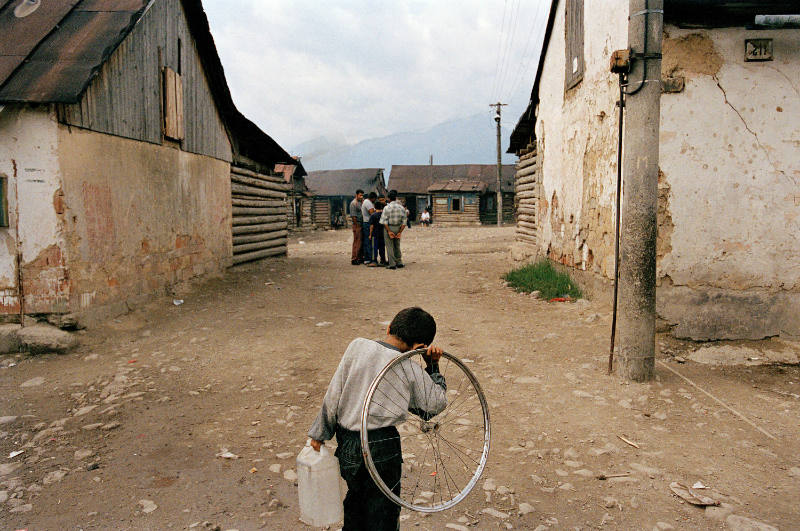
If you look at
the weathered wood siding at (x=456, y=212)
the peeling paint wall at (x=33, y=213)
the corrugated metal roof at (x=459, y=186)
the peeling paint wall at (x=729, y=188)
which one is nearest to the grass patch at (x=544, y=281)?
the peeling paint wall at (x=729, y=188)

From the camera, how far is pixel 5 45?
6922 millimetres

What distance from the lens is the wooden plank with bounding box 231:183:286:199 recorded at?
41.4ft

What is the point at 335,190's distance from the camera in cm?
4209

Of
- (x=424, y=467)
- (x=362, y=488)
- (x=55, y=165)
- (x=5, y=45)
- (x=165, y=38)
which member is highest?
(x=165, y=38)

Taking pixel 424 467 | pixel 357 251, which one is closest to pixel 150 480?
pixel 424 467

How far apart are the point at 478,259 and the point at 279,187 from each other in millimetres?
6194

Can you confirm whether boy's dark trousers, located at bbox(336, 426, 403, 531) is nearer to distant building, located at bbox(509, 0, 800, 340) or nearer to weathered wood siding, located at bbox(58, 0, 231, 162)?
distant building, located at bbox(509, 0, 800, 340)

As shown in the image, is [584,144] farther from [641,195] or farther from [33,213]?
[33,213]

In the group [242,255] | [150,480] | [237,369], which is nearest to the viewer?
[150,480]

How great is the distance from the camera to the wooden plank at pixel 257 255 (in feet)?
41.7

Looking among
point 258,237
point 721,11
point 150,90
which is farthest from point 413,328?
point 258,237

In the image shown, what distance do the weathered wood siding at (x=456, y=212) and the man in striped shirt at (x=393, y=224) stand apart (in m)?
28.9

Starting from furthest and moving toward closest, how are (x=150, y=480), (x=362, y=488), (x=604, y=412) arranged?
(x=604, y=412) → (x=150, y=480) → (x=362, y=488)

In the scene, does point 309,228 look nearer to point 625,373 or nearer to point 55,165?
point 55,165
